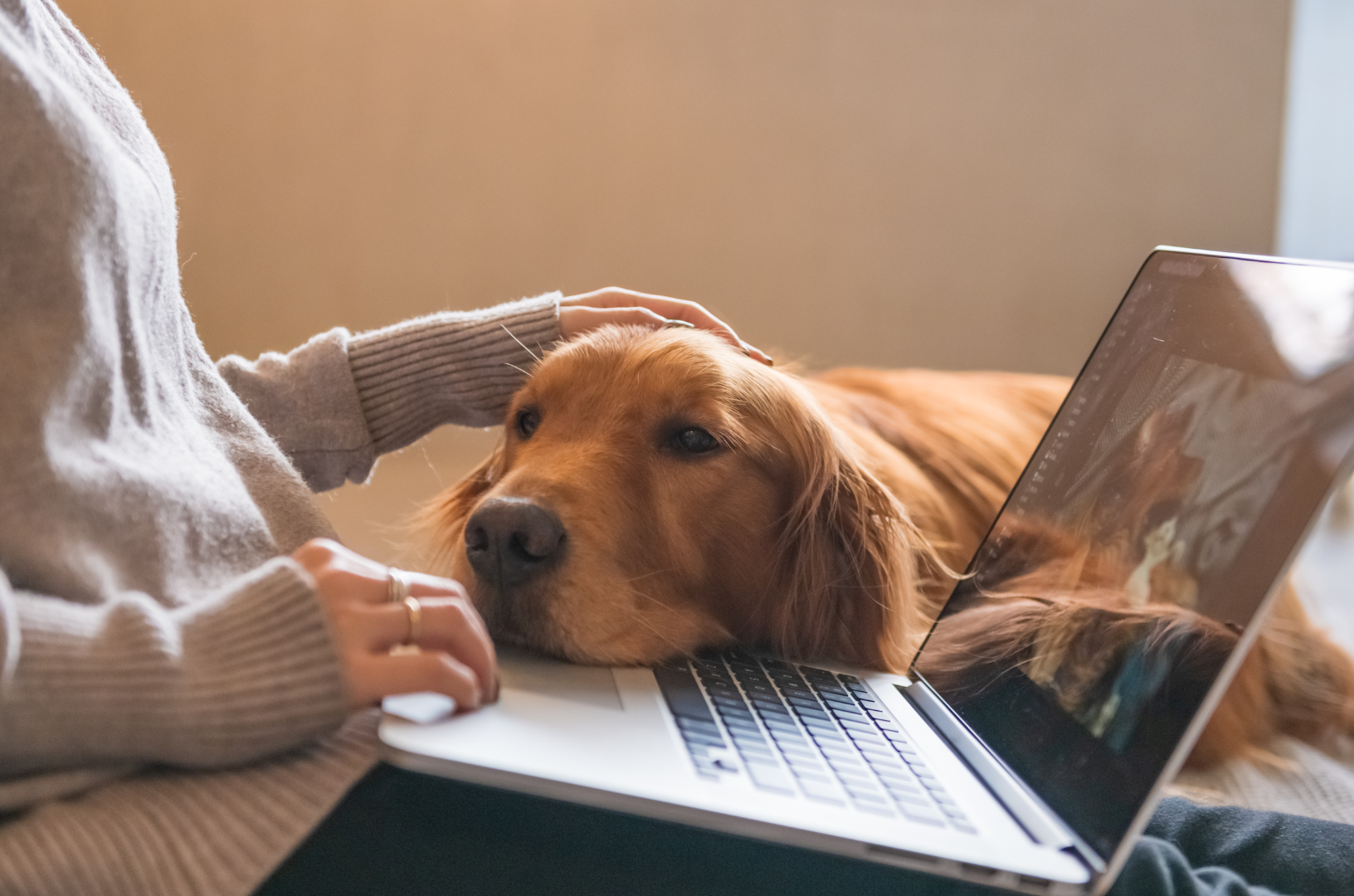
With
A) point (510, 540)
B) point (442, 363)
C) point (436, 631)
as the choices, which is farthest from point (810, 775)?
point (442, 363)

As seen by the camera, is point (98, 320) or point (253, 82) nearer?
point (98, 320)

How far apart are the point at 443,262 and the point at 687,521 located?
2.51m

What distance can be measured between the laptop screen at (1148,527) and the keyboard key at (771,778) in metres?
0.21

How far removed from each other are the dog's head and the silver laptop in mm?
69

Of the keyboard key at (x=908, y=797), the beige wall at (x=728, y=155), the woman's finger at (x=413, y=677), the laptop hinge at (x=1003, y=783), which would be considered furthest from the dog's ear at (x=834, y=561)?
the beige wall at (x=728, y=155)

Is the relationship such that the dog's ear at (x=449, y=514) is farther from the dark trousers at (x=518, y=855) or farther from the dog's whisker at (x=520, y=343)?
the dark trousers at (x=518, y=855)

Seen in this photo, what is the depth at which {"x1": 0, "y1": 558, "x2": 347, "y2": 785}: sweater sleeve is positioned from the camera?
604 mm

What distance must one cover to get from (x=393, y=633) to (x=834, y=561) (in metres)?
0.69

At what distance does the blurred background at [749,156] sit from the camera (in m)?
3.07

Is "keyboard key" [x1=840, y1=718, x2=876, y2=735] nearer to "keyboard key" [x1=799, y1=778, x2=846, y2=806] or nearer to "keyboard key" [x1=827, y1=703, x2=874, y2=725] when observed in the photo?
"keyboard key" [x1=827, y1=703, x2=874, y2=725]

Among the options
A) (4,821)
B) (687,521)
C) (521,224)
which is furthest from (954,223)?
(4,821)

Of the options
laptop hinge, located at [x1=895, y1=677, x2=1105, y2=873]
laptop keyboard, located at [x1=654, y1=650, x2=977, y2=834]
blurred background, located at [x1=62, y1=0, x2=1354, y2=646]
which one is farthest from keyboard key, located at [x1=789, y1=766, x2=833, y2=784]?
blurred background, located at [x1=62, y1=0, x2=1354, y2=646]

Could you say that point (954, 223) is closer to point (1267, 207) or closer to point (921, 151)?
point (921, 151)

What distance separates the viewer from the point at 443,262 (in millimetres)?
3434
